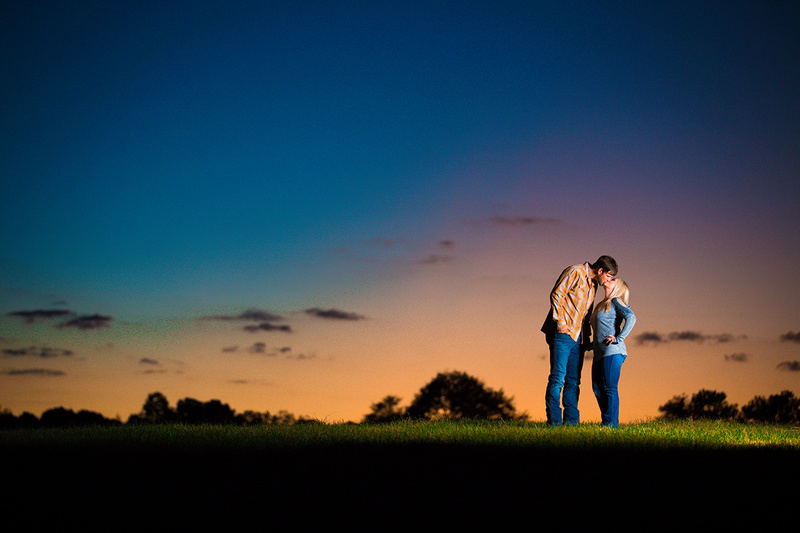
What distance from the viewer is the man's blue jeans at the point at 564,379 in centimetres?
1144

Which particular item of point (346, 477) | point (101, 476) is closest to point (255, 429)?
point (101, 476)

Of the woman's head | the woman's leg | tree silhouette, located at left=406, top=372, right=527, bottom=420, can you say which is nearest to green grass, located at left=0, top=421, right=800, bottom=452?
the woman's leg

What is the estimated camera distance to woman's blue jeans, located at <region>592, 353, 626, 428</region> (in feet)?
37.7

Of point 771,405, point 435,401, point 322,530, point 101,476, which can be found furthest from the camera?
point 435,401

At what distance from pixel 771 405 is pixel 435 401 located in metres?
11.4

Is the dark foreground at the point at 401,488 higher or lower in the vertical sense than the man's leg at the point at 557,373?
lower

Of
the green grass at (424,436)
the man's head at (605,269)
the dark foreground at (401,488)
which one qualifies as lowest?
the dark foreground at (401,488)

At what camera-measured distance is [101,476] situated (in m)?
7.43

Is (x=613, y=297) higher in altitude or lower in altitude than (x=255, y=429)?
higher

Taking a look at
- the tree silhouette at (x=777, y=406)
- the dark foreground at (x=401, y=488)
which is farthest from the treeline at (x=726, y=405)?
the dark foreground at (x=401, y=488)

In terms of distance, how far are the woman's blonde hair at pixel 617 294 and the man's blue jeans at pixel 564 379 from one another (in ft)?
2.49

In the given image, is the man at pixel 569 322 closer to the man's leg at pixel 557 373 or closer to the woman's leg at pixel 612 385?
the man's leg at pixel 557 373

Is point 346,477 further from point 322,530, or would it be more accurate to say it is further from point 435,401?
point 435,401

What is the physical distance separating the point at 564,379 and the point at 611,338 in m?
1.05
